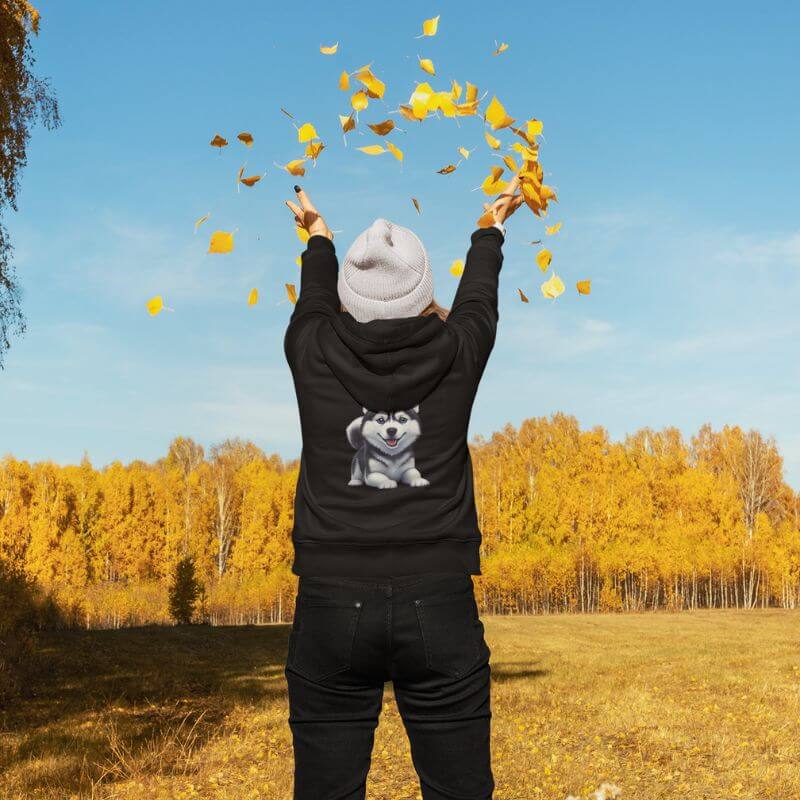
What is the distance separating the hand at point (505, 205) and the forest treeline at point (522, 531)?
3701 cm

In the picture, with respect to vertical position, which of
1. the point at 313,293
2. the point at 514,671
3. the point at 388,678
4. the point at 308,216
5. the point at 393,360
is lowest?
the point at 514,671

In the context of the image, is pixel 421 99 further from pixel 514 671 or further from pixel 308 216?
A: pixel 514 671

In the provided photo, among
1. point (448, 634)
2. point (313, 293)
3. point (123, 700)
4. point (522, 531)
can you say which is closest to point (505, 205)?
point (313, 293)

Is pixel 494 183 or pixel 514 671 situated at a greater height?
pixel 494 183

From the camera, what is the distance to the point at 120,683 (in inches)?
517

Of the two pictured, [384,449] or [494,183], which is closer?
[384,449]

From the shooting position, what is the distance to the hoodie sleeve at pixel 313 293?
236cm

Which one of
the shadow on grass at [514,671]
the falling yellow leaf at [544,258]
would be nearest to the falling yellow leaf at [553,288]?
the falling yellow leaf at [544,258]

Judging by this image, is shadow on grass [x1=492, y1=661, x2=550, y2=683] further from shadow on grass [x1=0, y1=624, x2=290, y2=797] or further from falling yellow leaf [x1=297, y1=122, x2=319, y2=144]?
falling yellow leaf [x1=297, y1=122, x2=319, y2=144]

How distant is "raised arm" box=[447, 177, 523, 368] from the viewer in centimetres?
234

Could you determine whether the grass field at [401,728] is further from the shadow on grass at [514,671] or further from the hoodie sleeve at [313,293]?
the hoodie sleeve at [313,293]

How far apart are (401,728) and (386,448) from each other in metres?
7.70

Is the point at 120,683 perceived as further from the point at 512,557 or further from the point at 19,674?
the point at 512,557

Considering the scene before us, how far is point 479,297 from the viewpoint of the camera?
2.51 metres
